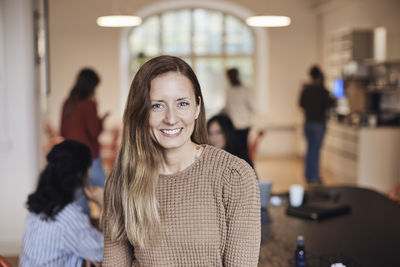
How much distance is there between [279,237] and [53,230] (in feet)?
3.37

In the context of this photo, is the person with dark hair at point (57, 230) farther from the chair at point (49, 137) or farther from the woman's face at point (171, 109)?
the chair at point (49, 137)

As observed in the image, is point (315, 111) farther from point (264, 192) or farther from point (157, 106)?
point (157, 106)

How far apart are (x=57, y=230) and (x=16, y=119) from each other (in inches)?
104

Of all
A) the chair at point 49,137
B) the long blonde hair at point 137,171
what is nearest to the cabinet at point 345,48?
the chair at point 49,137

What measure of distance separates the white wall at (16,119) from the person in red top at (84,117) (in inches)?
12.9

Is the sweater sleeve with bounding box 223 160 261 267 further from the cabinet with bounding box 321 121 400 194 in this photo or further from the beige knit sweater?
the cabinet with bounding box 321 121 400 194

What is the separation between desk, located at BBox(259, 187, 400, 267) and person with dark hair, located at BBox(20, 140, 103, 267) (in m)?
0.76

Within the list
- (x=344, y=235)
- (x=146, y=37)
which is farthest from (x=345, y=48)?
(x=344, y=235)

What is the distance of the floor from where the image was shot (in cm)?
780

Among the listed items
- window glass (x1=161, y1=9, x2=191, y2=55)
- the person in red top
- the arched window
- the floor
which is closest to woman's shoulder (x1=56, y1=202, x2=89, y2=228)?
the person in red top

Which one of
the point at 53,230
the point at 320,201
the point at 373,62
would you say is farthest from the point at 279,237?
the point at 373,62

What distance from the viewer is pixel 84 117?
5000 mm

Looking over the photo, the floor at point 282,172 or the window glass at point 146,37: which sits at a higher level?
the window glass at point 146,37

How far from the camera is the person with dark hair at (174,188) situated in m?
1.48
